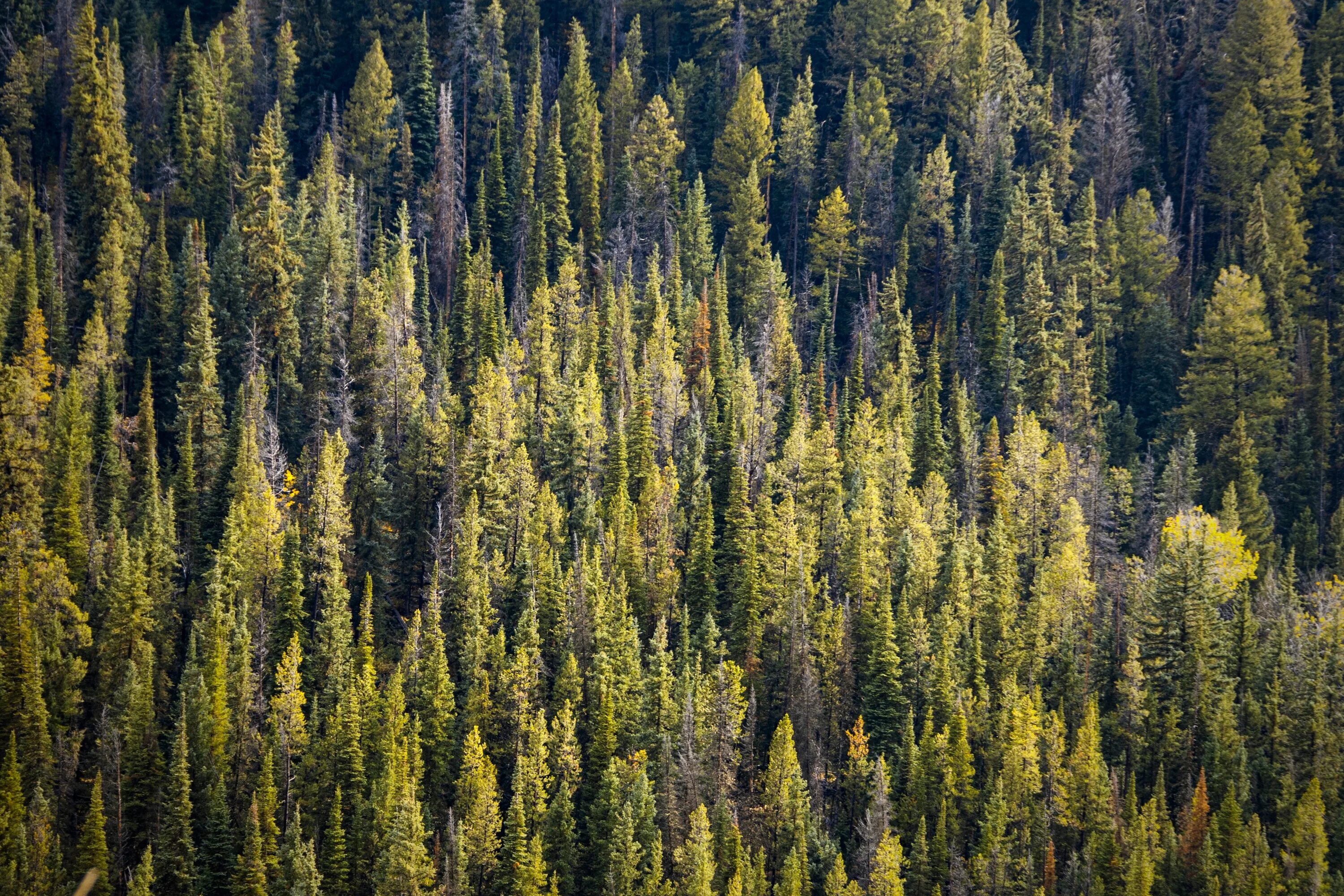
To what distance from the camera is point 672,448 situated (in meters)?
112

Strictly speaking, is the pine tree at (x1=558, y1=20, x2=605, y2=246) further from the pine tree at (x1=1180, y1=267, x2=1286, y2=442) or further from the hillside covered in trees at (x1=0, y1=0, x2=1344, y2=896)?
the pine tree at (x1=1180, y1=267, x2=1286, y2=442)

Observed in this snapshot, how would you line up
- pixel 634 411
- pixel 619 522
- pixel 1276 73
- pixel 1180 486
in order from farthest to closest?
pixel 1276 73 < pixel 1180 486 < pixel 634 411 < pixel 619 522

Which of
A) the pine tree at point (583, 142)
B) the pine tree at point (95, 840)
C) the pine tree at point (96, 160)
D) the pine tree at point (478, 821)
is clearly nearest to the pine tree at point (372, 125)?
the pine tree at point (583, 142)

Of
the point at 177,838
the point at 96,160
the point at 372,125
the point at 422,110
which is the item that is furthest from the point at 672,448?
the point at 96,160

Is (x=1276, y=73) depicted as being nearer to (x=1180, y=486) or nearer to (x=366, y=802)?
(x=1180, y=486)

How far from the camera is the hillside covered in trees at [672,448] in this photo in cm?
8919

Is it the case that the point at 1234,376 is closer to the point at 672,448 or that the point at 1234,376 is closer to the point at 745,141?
the point at 745,141

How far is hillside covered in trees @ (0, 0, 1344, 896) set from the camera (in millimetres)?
89188

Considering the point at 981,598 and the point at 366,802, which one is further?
the point at 981,598

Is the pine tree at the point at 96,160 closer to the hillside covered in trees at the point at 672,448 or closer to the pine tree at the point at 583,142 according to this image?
the hillside covered in trees at the point at 672,448

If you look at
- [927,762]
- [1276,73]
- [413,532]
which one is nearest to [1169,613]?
[927,762]

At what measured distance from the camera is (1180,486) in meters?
122

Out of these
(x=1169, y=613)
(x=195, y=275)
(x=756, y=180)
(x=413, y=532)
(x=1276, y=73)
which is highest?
(x=1276, y=73)

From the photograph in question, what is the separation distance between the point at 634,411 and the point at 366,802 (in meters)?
34.8
